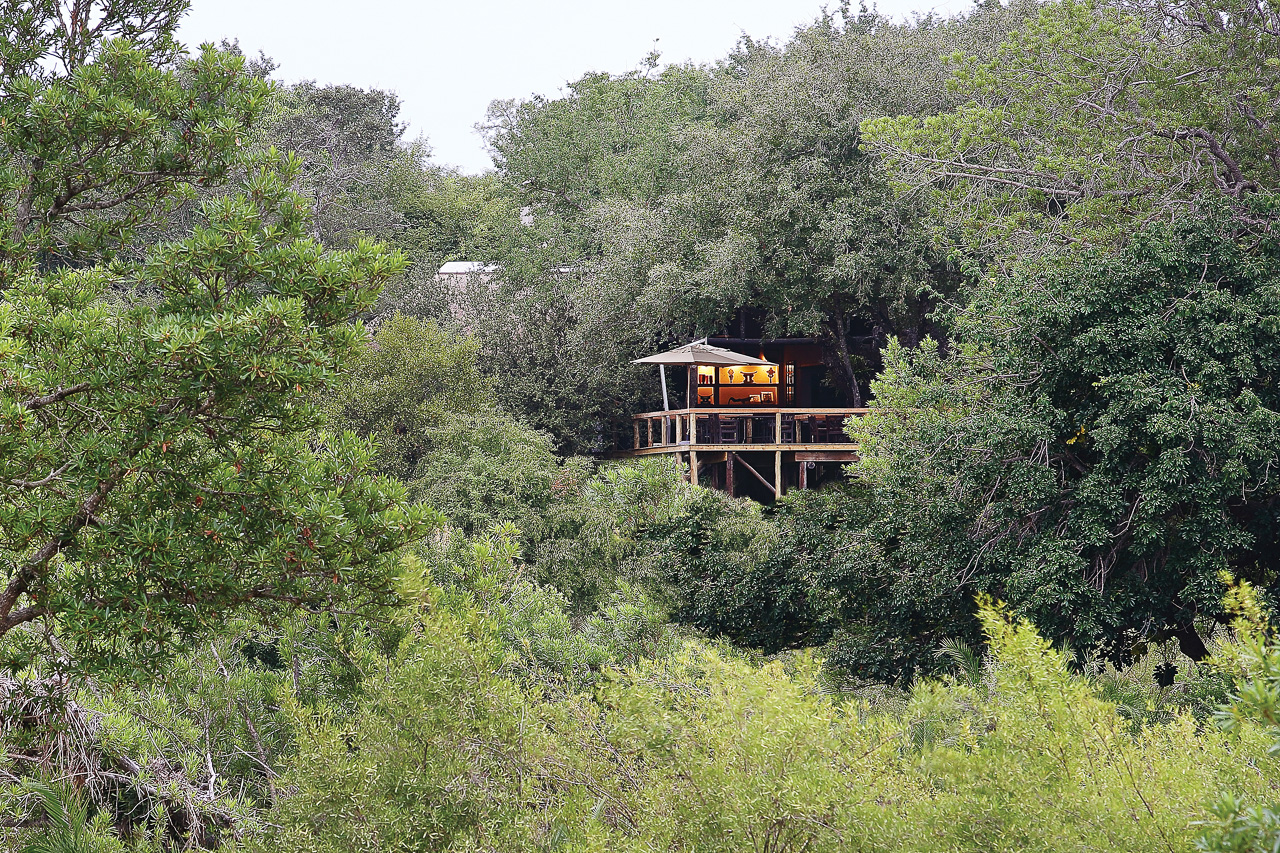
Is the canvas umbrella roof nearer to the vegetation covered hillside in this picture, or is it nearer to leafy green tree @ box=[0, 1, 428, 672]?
the vegetation covered hillside

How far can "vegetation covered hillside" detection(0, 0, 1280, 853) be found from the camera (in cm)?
464

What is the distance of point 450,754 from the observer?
5367mm

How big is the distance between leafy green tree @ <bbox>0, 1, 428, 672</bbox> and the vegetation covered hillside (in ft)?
0.07

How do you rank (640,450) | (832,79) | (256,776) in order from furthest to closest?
(640,450) < (832,79) < (256,776)

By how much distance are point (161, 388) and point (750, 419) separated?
21343 mm

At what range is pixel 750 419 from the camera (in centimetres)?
2562

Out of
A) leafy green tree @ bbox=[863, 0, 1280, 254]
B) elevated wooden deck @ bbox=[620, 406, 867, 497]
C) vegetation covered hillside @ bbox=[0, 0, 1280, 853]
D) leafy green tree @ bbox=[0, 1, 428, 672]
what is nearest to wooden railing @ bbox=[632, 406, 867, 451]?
elevated wooden deck @ bbox=[620, 406, 867, 497]

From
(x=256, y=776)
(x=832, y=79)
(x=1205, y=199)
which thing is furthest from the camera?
(x=832, y=79)

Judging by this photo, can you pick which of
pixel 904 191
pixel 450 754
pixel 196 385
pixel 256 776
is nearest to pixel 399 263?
pixel 196 385

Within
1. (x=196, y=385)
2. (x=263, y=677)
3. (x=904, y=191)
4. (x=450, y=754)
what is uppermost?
(x=904, y=191)

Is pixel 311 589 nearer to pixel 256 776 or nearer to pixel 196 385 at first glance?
pixel 196 385

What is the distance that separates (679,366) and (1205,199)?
1975cm

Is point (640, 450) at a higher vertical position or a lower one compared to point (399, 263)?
lower

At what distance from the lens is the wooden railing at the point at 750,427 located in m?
24.5
